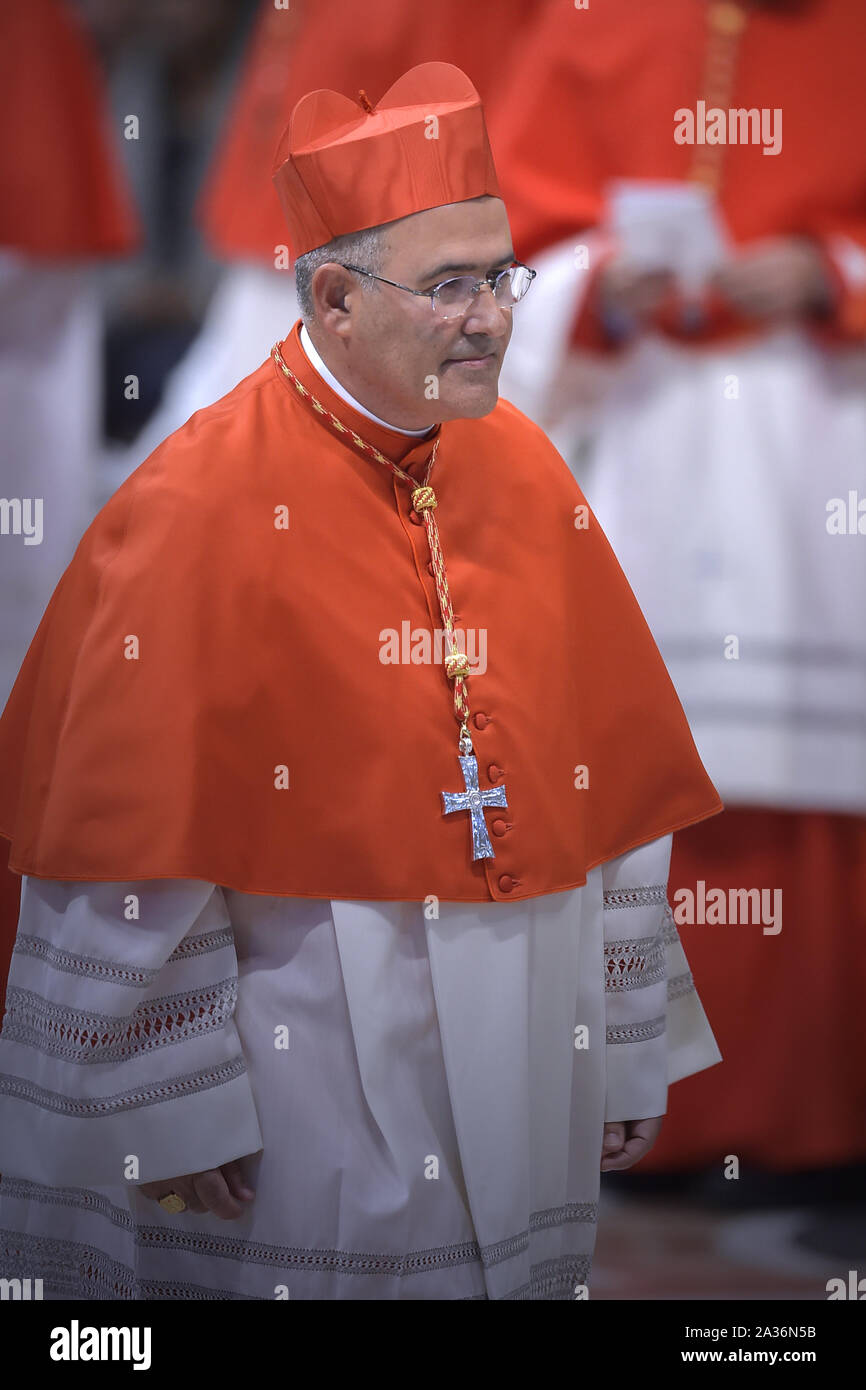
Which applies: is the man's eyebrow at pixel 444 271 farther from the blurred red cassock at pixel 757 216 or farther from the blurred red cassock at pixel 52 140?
the blurred red cassock at pixel 52 140

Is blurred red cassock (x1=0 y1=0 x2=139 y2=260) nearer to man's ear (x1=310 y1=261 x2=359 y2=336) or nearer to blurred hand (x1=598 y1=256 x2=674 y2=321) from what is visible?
blurred hand (x1=598 y1=256 x2=674 y2=321)

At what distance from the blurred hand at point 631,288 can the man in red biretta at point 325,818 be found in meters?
1.37

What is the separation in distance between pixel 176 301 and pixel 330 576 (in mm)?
2129

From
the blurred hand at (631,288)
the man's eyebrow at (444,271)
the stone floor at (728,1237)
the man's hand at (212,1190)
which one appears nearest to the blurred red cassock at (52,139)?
the blurred hand at (631,288)

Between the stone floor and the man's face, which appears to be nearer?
the man's face

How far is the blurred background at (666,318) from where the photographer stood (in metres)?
3.90

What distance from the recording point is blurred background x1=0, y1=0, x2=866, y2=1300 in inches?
153

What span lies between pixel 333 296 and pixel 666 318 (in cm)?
175

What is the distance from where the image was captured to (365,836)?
2.39 m

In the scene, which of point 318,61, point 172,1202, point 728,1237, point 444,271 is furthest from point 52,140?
point 728,1237

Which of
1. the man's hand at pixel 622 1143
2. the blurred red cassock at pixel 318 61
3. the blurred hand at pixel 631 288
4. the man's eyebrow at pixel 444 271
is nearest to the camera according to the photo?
the man's eyebrow at pixel 444 271

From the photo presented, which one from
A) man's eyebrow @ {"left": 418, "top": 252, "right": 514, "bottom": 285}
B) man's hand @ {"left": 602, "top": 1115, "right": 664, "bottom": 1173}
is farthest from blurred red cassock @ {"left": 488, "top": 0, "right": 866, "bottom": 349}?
man's hand @ {"left": 602, "top": 1115, "right": 664, "bottom": 1173}

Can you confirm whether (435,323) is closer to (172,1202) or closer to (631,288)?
(172,1202)
